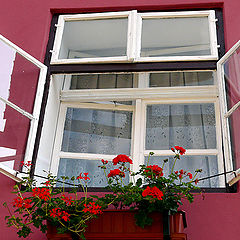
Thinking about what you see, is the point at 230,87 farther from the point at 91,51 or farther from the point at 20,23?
the point at 20,23

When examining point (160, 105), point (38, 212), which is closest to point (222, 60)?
point (160, 105)

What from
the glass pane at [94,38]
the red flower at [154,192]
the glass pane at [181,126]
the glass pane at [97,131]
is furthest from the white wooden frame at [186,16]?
the red flower at [154,192]

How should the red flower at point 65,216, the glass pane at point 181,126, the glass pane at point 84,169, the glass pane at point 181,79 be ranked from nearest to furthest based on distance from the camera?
the red flower at point 65,216, the glass pane at point 84,169, the glass pane at point 181,126, the glass pane at point 181,79

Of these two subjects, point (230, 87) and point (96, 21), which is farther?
point (96, 21)

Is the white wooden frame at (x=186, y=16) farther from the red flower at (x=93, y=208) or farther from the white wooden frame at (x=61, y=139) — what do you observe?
the red flower at (x=93, y=208)

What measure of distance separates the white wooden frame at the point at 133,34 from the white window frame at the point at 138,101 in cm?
41

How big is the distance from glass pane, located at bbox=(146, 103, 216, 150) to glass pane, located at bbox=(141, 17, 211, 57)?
1.65 feet

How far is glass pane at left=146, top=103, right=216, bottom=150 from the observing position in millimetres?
3484

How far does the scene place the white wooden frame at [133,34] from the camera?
324cm

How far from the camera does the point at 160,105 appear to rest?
12.2 ft

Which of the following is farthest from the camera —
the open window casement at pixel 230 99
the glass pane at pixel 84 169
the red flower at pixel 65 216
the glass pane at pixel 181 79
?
the glass pane at pixel 181 79

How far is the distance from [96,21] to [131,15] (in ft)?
0.97

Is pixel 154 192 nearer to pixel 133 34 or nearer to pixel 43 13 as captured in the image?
pixel 133 34

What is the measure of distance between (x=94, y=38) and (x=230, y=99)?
4.09 ft
